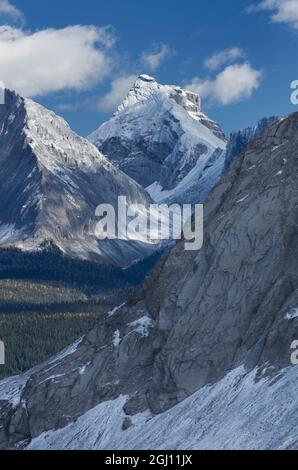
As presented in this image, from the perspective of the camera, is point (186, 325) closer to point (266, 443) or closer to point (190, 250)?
point (190, 250)

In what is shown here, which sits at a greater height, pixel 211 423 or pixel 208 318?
pixel 208 318

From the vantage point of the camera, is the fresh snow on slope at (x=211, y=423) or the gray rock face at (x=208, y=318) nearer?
the fresh snow on slope at (x=211, y=423)

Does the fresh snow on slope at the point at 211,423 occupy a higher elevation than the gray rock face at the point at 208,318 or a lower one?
lower

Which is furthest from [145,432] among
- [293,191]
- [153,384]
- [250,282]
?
[293,191]

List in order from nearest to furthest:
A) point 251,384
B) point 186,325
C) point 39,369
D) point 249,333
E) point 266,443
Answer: point 266,443, point 251,384, point 249,333, point 186,325, point 39,369

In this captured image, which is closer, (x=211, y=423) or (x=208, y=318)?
(x=211, y=423)
